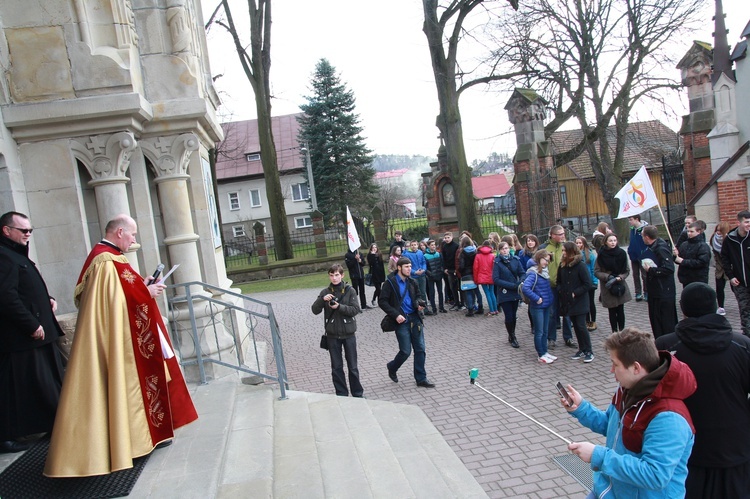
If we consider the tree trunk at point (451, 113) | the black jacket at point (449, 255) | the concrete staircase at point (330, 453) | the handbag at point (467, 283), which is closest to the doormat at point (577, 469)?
the concrete staircase at point (330, 453)

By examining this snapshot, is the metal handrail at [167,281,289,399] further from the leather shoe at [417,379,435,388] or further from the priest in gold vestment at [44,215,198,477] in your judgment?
the leather shoe at [417,379,435,388]

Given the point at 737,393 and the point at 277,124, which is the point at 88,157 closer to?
the point at 737,393

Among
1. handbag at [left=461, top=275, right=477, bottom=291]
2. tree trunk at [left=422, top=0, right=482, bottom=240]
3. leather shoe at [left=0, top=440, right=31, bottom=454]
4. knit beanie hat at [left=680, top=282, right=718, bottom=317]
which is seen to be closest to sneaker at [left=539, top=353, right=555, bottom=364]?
handbag at [left=461, top=275, right=477, bottom=291]

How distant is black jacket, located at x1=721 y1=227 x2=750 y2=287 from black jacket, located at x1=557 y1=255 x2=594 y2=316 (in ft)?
5.72

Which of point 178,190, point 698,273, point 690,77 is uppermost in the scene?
point 690,77

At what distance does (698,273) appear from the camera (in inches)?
340

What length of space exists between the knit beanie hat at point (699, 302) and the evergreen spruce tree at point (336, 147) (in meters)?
39.3

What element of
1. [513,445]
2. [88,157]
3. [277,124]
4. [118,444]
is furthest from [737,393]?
[277,124]

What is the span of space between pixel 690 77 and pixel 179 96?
19.5 m

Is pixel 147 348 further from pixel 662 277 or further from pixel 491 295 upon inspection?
pixel 491 295

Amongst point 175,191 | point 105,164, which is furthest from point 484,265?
point 105,164

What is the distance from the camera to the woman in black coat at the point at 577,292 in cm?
834

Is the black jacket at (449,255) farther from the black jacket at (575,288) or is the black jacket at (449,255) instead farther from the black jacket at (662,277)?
the black jacket at (662,277)

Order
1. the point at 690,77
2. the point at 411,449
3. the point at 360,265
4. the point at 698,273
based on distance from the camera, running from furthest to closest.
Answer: the point at 690,77 < the point at 360,265 < the point at 698,273 < the point at 411,449
